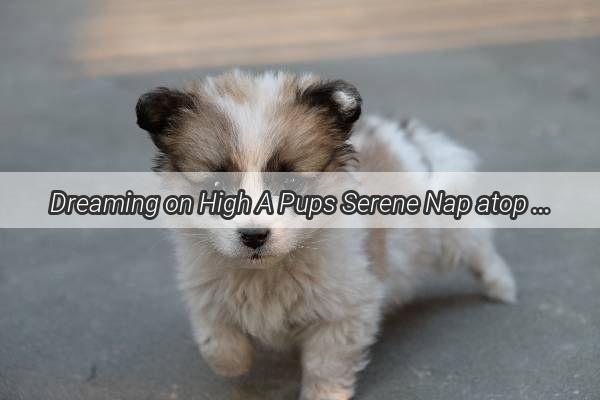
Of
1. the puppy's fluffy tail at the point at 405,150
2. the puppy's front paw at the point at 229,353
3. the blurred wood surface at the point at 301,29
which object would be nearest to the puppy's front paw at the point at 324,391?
the puppy's front paw at the point at 229,353

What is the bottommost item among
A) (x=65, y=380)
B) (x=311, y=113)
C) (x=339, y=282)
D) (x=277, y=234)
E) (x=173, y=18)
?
(x=173, y=18)

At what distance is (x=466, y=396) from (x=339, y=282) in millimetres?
666

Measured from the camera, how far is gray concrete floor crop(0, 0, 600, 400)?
3.57m

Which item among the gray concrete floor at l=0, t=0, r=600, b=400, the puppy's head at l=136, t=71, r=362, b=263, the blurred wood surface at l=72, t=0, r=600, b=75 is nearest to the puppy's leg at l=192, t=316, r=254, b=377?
the gray concrete floor at l=0, t=0, r=600, b=400

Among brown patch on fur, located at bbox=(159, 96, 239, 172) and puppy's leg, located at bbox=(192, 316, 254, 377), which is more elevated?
brown patch on fur, located at bbox=(159, 96, 239, 172)

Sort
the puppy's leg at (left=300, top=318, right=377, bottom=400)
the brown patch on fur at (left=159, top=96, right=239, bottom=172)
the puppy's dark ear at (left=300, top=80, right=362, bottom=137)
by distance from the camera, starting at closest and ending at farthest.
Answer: the brown patch on fur at (left=159, top=96, right=239, bottom=172) → the puppy's dark ear at (left=300, top=80, right=362, bottom=137) → the puppy's leg at (left=300, top=318, right=377, bottom=400)

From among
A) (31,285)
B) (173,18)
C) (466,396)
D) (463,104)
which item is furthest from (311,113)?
(173,18)

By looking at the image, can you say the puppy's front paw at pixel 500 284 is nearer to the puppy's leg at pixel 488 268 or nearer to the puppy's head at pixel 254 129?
the puppy's leg at pixel 488 268

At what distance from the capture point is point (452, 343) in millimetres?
3865

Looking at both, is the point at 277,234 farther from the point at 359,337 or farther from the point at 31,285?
the point at 31,285

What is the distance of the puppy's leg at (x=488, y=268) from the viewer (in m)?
4.13

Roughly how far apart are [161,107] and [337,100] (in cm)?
63

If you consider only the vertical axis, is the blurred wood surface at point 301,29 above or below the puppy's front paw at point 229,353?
below

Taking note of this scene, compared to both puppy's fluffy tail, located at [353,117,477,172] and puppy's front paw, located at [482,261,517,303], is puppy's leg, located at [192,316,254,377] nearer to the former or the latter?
puppy's fluffy tail, located at [353,117,477,172]
